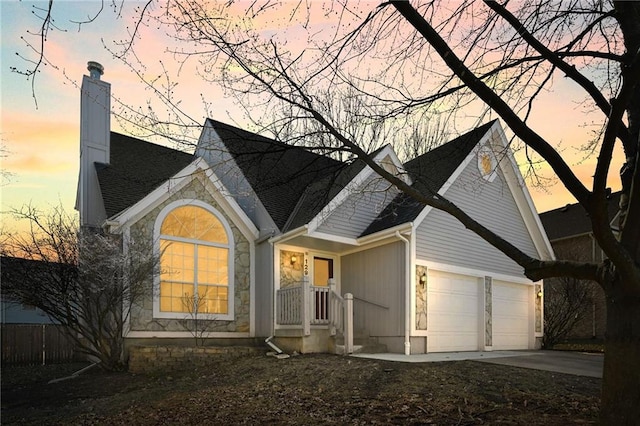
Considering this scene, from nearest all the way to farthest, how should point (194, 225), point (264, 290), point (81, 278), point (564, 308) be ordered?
point (81, 278), point (194, 225), point (264, 290), point (564, 308)

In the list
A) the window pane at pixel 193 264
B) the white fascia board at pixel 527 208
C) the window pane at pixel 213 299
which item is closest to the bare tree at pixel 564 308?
the white fascia board at pixel 527 208

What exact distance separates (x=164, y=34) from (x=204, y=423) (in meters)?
4.44

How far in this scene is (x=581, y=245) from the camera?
23.5m

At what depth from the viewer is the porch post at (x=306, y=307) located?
1111cm

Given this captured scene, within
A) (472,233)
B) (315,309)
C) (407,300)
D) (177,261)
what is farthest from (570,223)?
(177,261)

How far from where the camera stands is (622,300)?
161 inches

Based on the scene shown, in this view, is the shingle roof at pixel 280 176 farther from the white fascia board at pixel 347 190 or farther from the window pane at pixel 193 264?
the window pane at pixel 193 264

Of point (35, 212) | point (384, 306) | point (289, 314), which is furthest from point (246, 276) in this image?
point (35, 212)

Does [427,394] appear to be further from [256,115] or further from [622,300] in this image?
[256,115]

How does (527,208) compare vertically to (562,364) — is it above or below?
above

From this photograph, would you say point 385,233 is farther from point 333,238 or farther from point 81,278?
point 81,278

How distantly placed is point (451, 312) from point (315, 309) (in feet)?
11.9

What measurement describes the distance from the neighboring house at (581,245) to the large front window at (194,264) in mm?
15671

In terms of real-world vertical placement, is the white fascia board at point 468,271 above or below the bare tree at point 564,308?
above
